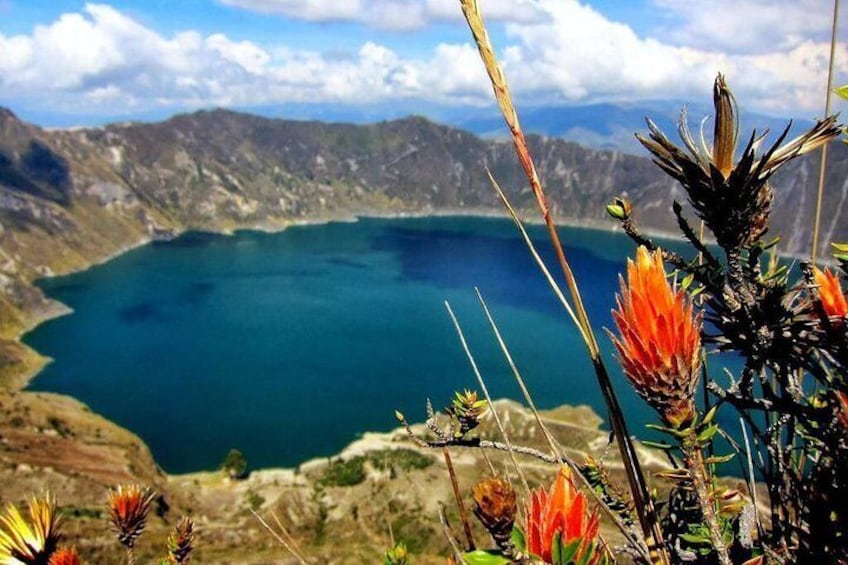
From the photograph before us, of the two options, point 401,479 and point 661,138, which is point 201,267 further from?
point 661,138

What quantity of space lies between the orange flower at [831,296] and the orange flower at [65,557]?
1568mm

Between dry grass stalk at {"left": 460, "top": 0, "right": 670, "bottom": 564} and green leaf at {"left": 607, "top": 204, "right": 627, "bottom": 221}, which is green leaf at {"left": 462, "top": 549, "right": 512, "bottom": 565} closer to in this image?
dry grass stalk at {"left": 460, "top": 0, "right": 670, "bottom": 564}

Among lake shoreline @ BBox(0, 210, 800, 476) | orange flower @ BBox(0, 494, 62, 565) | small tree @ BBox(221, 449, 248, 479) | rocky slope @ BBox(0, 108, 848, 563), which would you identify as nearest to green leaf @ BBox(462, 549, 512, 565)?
rocky slope @ BBox(0, 108, 848, 563)

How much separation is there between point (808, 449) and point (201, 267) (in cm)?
12160

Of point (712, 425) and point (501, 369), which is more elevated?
point (712, 425)

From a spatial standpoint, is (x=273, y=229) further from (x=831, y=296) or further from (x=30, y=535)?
(x=831, y=296)

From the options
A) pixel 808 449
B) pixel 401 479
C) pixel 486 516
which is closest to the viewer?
pixel 486 516

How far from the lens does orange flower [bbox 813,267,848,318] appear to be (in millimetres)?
1051

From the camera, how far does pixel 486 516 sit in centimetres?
115

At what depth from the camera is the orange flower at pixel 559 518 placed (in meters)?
0.88

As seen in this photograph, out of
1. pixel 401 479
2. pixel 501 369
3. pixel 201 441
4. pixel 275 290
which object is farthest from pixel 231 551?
pixel 275 290

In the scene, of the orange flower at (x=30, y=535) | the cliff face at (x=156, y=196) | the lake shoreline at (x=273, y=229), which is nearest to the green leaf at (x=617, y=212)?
the orange flower at (x=30, y=535)

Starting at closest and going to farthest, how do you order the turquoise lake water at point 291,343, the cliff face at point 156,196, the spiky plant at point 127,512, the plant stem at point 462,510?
the plant stem at point 462,510
the spiky plant at point 127,512
the turquoise lake water at point 291,343
the cliff face at point 156,196

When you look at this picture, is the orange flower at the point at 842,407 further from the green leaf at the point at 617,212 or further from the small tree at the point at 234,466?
the small tree at the point at 234,466
